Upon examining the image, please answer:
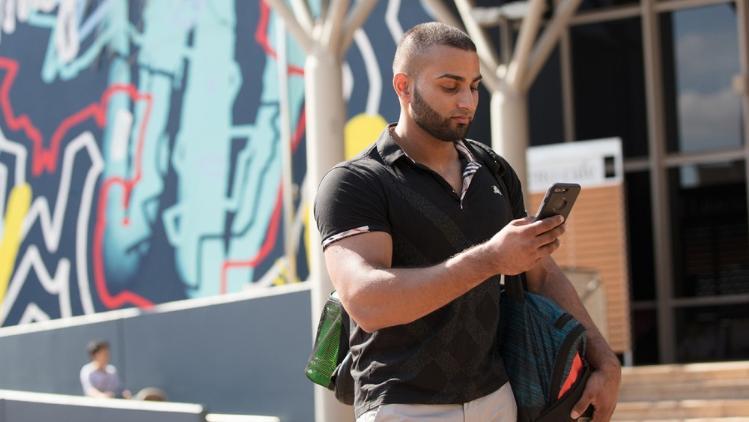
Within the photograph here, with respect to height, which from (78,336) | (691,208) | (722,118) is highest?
(722,118)

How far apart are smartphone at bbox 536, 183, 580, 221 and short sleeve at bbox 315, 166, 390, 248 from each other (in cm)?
46

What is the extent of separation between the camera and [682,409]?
436 inches

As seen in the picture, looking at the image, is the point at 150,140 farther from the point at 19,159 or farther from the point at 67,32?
the point at 19,159

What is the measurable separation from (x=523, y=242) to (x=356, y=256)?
0.46m

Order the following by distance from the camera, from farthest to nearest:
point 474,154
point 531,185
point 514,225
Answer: point 531,185 < point 474,154 < point 514,225

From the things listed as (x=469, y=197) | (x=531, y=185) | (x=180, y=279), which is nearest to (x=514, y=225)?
(x=469, y=197)

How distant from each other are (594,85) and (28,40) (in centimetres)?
871

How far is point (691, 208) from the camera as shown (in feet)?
50.5

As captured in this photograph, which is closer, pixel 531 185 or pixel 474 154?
pixel 474 154

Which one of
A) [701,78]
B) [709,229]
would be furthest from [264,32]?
[709,229]

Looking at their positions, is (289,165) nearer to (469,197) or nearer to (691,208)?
(691,208)

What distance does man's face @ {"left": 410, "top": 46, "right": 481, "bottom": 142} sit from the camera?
10.3ft

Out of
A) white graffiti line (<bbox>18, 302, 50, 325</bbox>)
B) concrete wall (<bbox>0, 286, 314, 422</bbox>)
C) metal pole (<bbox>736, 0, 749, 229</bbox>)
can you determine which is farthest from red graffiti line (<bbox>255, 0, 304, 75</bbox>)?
white graffiti line (<bbox>18, 302, 50, 325</bbox>)

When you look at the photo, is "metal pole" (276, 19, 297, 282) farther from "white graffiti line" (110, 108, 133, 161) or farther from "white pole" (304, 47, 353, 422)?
"white pole" (304, 47, 353, 422)
